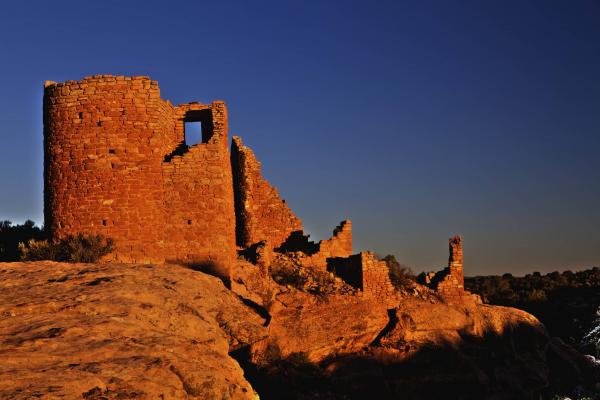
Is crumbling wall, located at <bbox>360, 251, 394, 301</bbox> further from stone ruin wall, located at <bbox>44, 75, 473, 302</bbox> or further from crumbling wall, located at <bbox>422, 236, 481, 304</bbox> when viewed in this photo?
stone ruin wall, located at <bbox>44, 75, 473, 302</bbox>

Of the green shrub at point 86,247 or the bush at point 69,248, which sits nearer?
the green shrub at point 86,247

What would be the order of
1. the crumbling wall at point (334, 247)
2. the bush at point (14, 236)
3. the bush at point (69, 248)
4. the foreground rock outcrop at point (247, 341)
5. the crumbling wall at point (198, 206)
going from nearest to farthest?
the foreground rock outcrop at point (247, 341) < the bush at point (69, 248) < the crumbling wall at point (198, 206) < the bush at point (14, 236) < the crumbling wall at point (334, 247)

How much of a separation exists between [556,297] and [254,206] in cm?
2963

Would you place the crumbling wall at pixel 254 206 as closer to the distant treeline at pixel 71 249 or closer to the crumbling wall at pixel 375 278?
the crumbling wall at pixel 375 278

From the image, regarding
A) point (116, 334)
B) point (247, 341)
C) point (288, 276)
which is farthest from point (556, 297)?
point (116, 334)

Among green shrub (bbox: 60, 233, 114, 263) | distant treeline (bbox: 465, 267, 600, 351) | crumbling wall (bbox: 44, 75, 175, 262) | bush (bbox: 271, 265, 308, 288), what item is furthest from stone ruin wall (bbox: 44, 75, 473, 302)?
distant treeline (bbox: 465, 267, 600, 351)

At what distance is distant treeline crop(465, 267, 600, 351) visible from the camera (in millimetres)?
37375

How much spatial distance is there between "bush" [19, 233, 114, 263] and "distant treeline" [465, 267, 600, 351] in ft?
70.0

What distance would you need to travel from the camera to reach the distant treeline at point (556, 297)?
37.4 m

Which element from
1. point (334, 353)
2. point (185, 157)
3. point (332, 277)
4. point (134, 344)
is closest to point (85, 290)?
point (134, 344)

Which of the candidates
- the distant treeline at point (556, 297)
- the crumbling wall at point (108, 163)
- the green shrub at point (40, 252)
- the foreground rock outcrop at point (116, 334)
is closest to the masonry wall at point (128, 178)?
the crumbling wall at point (108, 163)

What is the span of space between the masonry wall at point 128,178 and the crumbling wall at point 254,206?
5189 mm

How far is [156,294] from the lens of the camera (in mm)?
11719

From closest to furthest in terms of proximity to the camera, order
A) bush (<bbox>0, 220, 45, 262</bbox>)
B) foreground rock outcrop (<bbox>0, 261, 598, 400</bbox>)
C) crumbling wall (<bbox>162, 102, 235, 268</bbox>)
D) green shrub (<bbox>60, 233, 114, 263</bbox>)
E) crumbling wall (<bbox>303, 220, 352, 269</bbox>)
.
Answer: foreground rock outcrop (<bbox>0, 261, 598, 400</bbox>), green shrub (<bbox>60, 233, 114, 263</bbox>), crumbling wall (<bbox>162, 102, 235, 268</bbox>), bush (<bbox>0, 220, 45, 262</bbox>), crumbling wall (<bbox>303, 220, 352, 269</bbox>)
